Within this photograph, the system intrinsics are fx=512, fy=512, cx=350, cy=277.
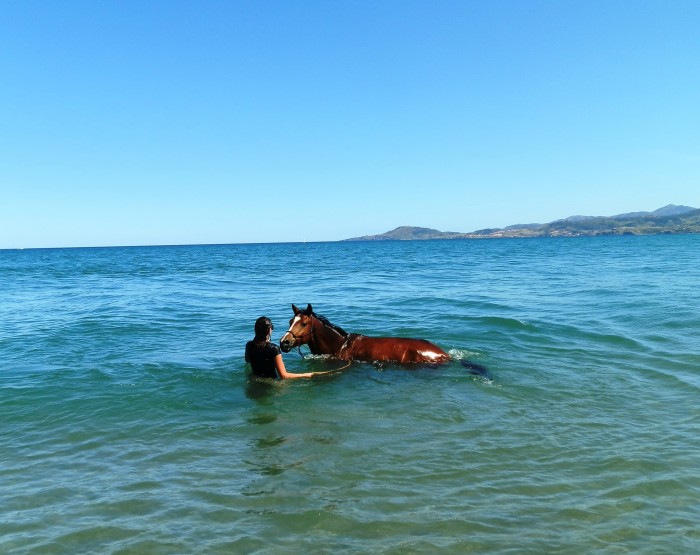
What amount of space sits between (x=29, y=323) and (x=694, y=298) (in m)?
25.6

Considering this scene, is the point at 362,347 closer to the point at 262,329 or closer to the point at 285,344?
the point at 285,344

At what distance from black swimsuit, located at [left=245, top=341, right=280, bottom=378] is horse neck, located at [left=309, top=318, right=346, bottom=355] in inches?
58.7

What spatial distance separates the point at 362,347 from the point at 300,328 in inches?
59.5

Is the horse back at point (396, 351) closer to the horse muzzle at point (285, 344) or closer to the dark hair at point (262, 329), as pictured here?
the horse muzzle at point (285, 344)

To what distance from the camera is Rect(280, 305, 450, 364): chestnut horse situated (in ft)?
35.9

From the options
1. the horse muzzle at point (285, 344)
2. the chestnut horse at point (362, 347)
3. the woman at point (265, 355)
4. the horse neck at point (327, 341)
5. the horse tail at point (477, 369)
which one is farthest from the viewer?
the horse neck at point (327, 341)

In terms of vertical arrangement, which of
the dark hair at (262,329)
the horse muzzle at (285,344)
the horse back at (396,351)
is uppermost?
the dark hair at (262,329)

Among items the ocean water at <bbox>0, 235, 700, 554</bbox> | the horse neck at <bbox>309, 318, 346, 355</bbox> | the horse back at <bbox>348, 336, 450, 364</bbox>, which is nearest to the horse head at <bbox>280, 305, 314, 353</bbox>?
the horse neck at <bbox>309, 318, 346, 355</bbox>

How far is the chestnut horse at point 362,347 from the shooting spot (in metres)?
10.9

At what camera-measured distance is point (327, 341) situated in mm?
11172

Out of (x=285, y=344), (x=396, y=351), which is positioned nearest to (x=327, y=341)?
(x=285, y=344)

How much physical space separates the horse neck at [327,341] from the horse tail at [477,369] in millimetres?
2666

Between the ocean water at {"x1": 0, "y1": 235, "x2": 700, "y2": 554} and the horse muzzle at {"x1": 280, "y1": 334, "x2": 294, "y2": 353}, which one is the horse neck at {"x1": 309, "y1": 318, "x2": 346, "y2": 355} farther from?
the horse muzzle at {"x1": 280, "y1": 334, "x2": 294, "y2": 353}

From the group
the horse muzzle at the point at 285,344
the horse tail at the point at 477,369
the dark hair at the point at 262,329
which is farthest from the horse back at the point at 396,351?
the dark hair at the point at 262,329
